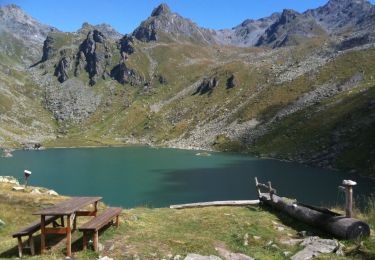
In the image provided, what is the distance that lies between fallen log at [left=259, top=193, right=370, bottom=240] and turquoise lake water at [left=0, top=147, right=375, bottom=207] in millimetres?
31030

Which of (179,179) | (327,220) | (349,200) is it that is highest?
(349,200)

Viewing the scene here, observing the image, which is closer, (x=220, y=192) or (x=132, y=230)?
(x=132, y=230)

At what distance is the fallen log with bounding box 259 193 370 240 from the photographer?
20.7m

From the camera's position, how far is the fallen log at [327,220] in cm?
2069

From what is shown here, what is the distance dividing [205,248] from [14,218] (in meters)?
13.8

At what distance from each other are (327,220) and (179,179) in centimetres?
6833

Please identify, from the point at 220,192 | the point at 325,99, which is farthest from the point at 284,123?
the point at 220,192

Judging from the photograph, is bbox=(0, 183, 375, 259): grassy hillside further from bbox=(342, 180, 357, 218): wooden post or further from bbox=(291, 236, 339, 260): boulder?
bbox=(342, 180, 357, 218): wooden post

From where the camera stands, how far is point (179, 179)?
90.4m

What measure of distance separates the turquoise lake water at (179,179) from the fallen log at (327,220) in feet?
102

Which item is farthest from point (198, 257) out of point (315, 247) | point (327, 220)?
point (327, 220)

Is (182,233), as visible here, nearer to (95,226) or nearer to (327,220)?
(95,226)

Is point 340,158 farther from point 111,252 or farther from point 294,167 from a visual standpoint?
point 111,252

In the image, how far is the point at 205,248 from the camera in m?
19.3
